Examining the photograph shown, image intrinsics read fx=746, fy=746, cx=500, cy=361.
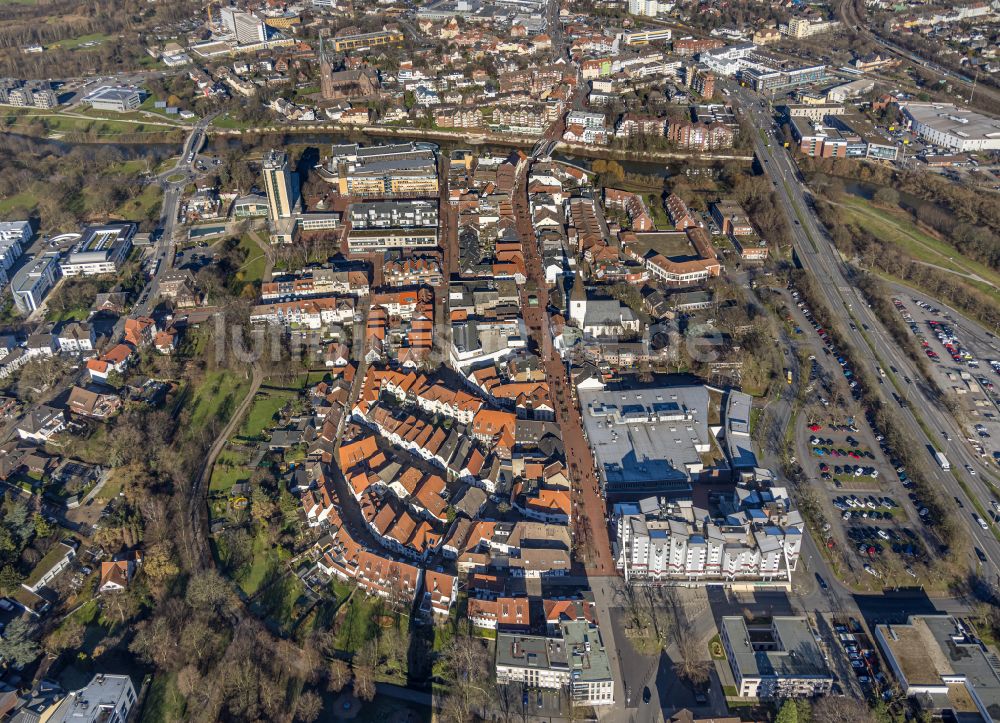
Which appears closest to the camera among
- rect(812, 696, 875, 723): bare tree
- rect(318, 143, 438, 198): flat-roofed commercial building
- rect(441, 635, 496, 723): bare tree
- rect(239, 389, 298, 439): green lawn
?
rect(812, 696, 875, 723): bare tree

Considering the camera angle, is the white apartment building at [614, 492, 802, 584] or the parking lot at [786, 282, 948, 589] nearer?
the white apartment building at [614, 492, 802, 584]

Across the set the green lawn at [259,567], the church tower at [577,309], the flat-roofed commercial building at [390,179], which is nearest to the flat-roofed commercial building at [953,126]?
Answer: the church tower at [577,309]

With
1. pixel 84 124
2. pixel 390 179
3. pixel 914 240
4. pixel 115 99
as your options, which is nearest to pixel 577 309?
pixel 390 179

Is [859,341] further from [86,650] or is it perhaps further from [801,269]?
[86,650]

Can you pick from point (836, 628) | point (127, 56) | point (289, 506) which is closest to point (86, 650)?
point (289, 506)

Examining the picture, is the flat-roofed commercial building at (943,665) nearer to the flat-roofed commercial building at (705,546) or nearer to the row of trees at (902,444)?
the row of trees at (902,444)

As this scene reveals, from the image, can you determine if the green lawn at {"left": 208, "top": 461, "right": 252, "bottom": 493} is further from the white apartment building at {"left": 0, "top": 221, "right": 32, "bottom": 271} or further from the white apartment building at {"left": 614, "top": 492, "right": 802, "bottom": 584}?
the white apartment building at {"left": 0, "top": 221, "right": 32, "bottom": 271}

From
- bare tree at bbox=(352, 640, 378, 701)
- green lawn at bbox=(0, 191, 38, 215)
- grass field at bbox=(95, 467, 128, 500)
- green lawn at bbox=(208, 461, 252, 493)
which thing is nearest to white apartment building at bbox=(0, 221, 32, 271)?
green lawn at bbox=(0, 191, 38, 215)
